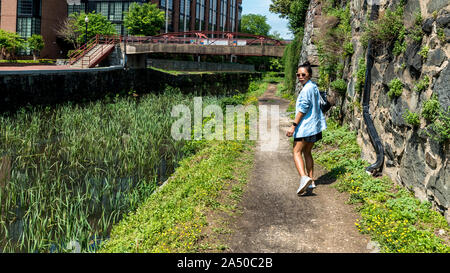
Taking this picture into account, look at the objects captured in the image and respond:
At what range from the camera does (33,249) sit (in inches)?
222

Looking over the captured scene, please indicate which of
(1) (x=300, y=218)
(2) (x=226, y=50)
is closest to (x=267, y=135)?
(1) (x=300, y=218)

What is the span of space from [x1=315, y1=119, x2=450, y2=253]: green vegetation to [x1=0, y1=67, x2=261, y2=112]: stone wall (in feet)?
52.9

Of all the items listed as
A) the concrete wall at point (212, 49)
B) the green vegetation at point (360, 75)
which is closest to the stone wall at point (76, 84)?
the concrete wall at point (212, 49)

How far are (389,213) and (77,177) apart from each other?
7.17 metres

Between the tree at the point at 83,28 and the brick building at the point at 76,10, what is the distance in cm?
A: 231

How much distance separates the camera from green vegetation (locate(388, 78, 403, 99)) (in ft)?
21.2

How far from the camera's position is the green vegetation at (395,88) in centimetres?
646

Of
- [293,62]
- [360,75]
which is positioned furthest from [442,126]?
[293,62]

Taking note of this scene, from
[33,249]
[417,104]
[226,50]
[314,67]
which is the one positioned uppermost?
[226,50]

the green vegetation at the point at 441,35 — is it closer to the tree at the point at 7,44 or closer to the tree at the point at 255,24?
the tree at the point at 7,44

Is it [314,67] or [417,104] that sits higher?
[314,67]

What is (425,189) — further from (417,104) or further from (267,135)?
(267,135)

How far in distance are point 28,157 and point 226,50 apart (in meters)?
23.4

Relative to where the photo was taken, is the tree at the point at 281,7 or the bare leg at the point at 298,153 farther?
the tree at the point at 281,7
